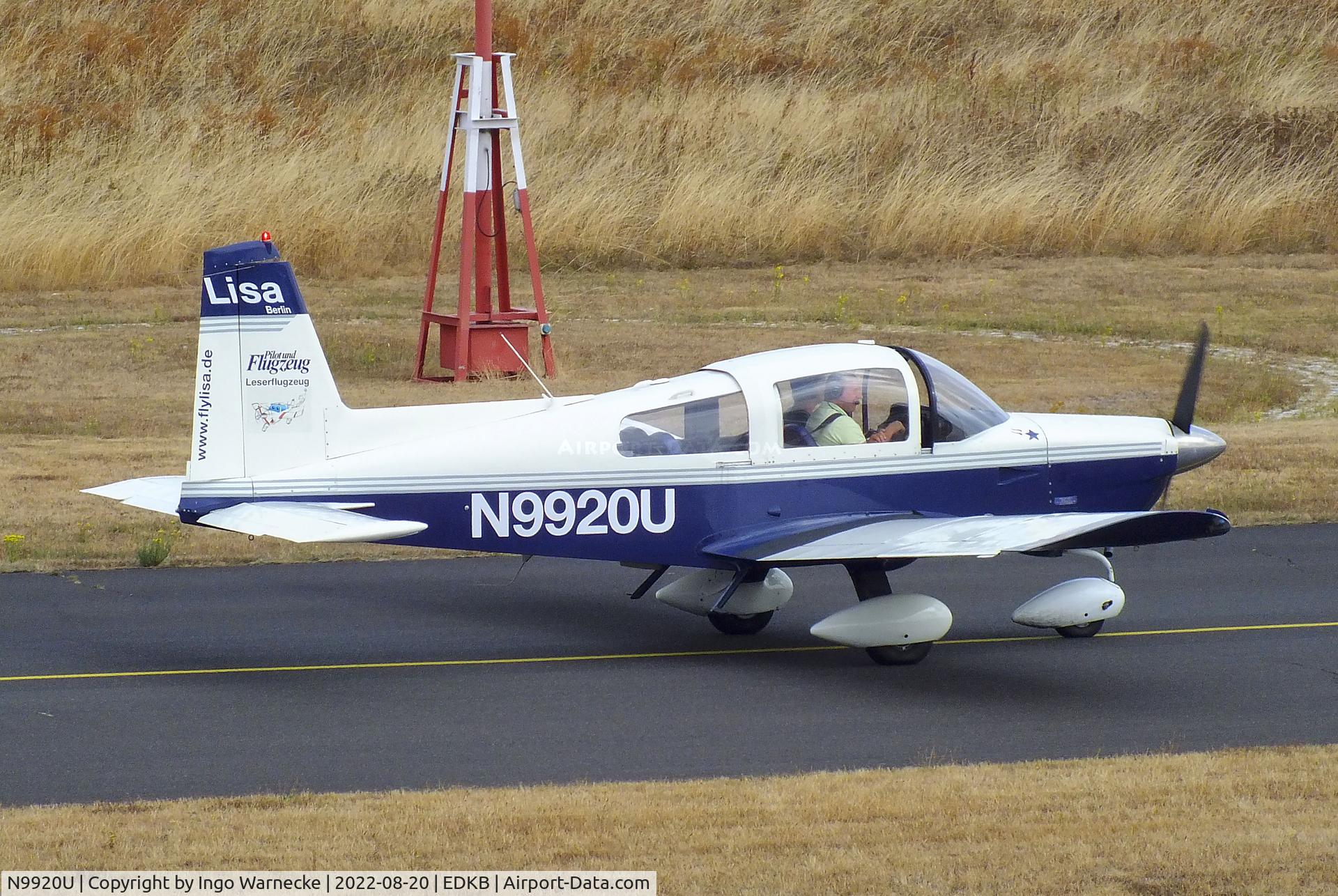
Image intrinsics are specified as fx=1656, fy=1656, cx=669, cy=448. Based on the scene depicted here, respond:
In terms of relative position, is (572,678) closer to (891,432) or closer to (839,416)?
(839,416)

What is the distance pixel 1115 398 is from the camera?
1955cm

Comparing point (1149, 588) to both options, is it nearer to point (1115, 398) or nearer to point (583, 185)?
point (1115, 398)

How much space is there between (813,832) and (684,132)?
26.4 metres

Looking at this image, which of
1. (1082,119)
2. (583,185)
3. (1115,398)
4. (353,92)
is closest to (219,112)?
(353,92)

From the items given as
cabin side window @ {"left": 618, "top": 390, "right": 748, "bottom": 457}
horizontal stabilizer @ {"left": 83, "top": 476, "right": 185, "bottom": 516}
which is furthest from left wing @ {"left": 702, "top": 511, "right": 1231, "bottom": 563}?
horizontal stabilizer @ {"left": 83, "top": 476, "right": 185, "bottom": 516}

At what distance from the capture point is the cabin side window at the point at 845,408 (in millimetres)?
10172

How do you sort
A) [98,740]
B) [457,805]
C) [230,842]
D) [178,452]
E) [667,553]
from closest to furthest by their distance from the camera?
[230,842] < [457,805] < [98,740] < [667,553] < [178,452]

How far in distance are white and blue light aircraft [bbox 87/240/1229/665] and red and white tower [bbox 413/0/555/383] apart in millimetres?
10368

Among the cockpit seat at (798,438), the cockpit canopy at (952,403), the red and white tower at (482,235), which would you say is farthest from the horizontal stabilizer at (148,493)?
the red and white tower at (482,235)

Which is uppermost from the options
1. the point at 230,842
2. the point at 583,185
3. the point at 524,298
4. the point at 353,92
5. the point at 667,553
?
the point at 353,92

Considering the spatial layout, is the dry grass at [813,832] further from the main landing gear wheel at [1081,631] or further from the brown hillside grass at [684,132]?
the brown hillside grass at [684,132]

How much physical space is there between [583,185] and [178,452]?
51.8ft

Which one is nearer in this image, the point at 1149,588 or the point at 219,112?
the point at 1149,588

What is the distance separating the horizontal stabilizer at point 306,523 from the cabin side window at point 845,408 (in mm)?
2360
